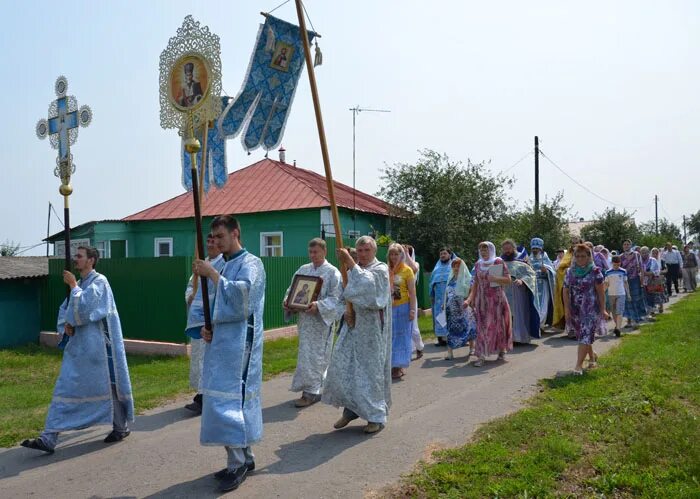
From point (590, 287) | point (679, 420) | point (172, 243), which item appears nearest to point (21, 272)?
point (172, 243)

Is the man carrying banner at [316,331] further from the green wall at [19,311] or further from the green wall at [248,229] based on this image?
the green wall at [248,229]

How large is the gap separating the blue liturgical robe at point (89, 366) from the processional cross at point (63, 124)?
4.28 feet

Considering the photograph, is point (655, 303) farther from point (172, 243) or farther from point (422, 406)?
point (172, 243)

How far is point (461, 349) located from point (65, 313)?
7368 millimetres

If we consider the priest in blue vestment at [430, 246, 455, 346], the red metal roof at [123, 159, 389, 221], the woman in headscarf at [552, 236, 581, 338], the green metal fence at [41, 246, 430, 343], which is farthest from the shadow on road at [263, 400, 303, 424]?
the red metal roof at [123, 159, 389, 221]

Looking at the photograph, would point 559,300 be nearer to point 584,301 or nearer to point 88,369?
point 584,301

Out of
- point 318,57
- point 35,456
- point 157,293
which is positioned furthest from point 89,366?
point 157,293

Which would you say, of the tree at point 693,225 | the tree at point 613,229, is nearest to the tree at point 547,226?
the tree at point 613,229

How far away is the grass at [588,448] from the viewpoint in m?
4.62

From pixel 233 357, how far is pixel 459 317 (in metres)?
6.45

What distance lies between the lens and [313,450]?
5.75 meters

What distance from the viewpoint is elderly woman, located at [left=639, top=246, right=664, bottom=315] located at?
49.5ft

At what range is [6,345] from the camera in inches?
563

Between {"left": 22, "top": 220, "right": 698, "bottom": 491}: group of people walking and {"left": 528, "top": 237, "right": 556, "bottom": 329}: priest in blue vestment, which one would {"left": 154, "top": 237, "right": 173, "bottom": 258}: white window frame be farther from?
{"left": 22, "top": 220, "right": 698, "bottom": 491}: group of people walking
